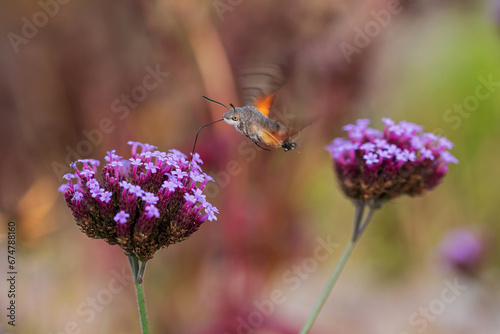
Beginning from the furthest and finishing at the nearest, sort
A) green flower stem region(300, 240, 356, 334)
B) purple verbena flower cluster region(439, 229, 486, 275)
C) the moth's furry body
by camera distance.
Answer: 1. purple verbena flower cluster region(439, 229, 486, 275)
2. the moth's furry body
3. green flower stem region(300, 240, 356, 334)

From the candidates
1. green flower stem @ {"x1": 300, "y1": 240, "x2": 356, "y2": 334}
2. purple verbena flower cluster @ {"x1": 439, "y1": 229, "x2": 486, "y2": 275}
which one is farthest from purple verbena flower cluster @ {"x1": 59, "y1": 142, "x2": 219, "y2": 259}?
purple verbena flower cluster @ {"x1": 439, "y1": 229, "x2": 486, "y2": 275}

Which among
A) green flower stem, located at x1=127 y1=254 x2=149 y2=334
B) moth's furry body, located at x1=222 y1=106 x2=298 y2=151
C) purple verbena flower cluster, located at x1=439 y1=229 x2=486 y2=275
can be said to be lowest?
green flower stem, located at x1=127 y1=254 x2=149 y2=334

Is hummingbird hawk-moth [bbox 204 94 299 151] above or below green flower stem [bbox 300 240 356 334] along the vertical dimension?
above

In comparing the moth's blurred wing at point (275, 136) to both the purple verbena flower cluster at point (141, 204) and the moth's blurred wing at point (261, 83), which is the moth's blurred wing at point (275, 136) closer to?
the moth's blurred wing at point (261, 83)

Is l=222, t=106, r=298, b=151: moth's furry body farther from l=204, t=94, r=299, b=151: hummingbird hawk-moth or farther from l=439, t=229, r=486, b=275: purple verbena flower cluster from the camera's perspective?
l=439, t=229, r=486, b=275: purple verbena flower cluster

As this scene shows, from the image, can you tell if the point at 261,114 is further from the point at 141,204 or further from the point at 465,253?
the point at 465,253

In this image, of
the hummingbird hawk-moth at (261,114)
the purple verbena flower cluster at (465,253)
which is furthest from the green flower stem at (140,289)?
the purple verbena flower cluster at (465,253)

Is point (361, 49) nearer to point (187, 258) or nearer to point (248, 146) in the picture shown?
point (248, 146)
